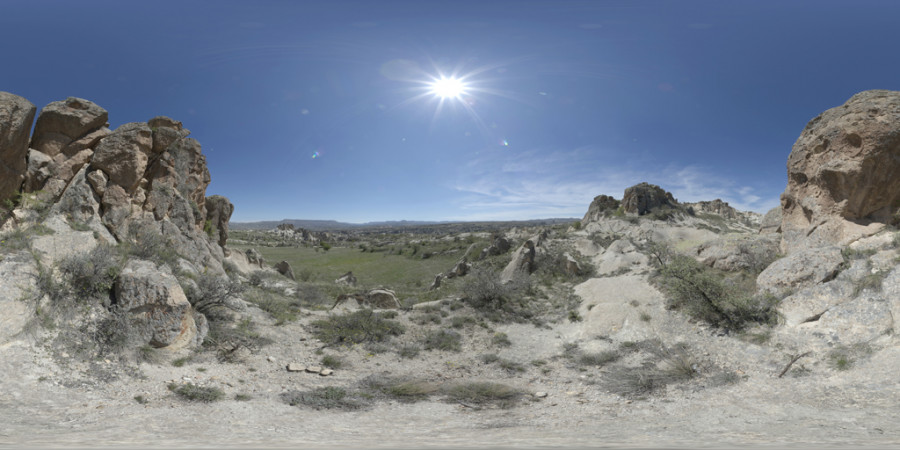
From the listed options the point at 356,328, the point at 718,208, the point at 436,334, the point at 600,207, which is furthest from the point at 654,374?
the point at 718,208

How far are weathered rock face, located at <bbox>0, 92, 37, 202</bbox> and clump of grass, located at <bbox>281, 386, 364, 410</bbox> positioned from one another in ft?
39.8

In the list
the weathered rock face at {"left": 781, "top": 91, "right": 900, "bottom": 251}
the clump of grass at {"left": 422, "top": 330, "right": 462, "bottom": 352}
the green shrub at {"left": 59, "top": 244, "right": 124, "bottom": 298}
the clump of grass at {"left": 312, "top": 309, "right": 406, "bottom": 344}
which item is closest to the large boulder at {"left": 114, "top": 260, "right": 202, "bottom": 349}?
the green shrub at {"left": 59, "top": 244, "right": 124, "bottom": 298}

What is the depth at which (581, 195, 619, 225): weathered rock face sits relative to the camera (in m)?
43.8

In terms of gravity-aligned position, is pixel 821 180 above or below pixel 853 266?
above

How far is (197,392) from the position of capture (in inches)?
276

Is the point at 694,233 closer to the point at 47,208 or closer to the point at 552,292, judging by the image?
the point at 552,292

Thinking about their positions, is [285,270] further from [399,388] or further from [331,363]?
[399,388]

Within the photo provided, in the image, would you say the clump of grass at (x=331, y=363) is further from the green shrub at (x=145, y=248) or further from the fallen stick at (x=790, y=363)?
the fallen stick at (x=790, y=363)

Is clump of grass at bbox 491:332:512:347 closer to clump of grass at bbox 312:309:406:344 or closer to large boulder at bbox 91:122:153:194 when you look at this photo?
clump of grass at bbox 312:309:406:344

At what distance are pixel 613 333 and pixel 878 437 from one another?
7.62m

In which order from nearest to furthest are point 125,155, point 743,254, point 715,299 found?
point 715,299 < point 125,155 < point 743,254

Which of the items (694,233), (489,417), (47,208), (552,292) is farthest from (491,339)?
(694,233)

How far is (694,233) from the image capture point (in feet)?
114

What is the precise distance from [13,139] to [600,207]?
4785 centimetres
